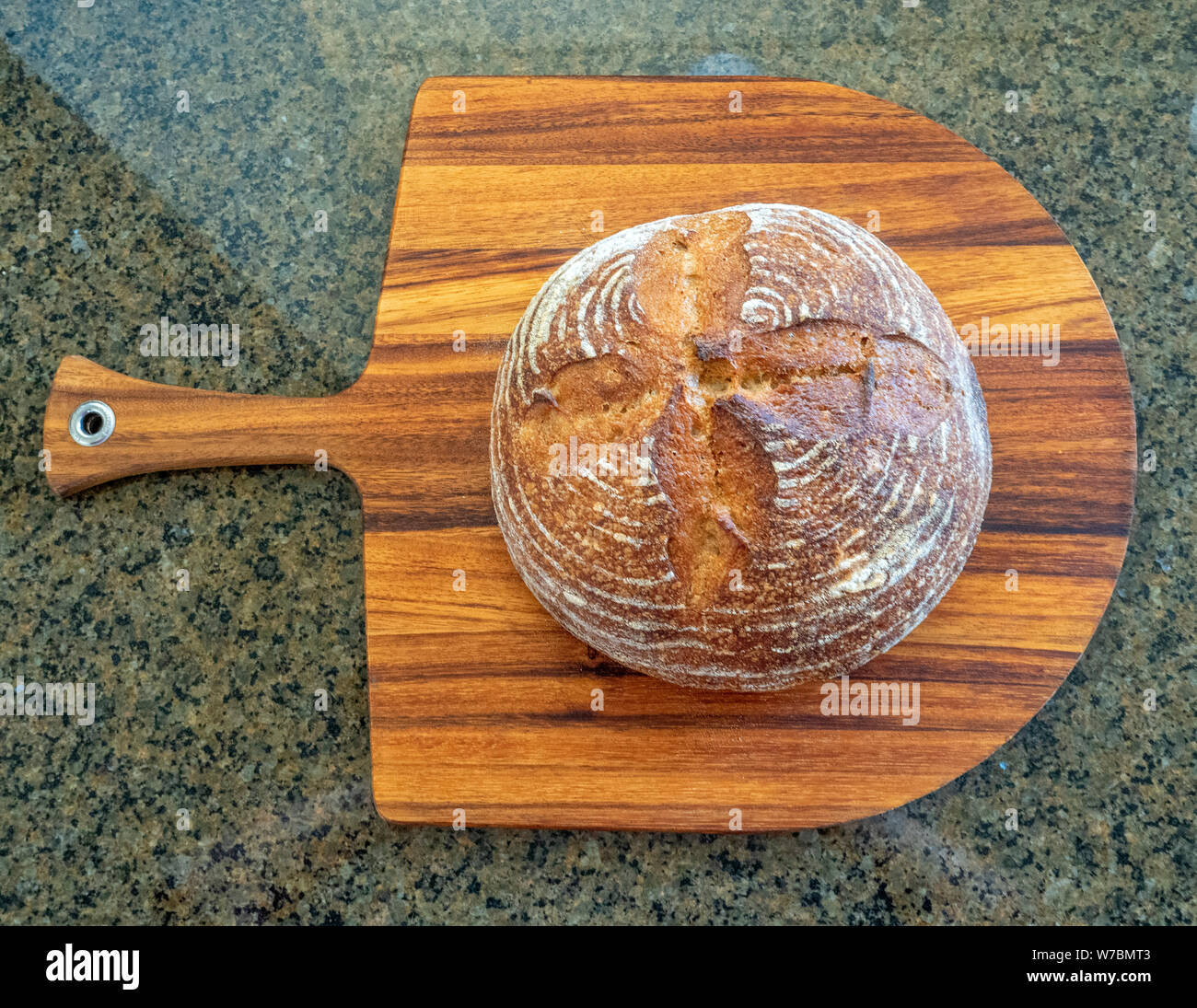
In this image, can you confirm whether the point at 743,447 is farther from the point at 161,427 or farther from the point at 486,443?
the point at 161,427

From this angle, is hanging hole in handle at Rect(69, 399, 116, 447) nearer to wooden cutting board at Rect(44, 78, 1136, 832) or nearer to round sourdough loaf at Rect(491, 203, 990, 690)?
wooden cutting board at Rect(44, 78, 1136, 832)

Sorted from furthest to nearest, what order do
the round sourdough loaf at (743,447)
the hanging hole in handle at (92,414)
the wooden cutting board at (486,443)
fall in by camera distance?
1. the hanging hole in handle at (92,414)
2. the wooden cutting board at (486,443)
3. the round sourdough loaf at (743,447)

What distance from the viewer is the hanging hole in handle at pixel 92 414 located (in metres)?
1.57

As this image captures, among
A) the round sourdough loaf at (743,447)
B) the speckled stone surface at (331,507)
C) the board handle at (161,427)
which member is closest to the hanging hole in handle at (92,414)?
the board handle at (161,427)

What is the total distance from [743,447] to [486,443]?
0.53 meters

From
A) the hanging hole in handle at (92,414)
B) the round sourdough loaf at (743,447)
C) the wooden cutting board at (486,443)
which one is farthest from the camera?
the hanging hole in handle at (92,414)

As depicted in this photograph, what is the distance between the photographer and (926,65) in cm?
173

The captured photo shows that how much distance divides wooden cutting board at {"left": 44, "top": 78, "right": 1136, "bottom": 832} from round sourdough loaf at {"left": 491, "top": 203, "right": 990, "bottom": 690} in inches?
8.9

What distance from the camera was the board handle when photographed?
1538mm

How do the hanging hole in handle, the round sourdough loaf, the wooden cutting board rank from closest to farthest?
the round sourdough loaf → the wooden cutting board → the hanging hole in handle

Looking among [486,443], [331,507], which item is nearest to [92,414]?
[331,507]

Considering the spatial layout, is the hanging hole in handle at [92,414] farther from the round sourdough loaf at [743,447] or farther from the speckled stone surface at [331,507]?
the round sourdough loaf at [743,447]

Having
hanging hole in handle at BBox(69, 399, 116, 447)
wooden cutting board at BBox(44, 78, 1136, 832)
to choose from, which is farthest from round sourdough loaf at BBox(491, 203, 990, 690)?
hanging hole in handle at BBox(69, 399, 116, 447)

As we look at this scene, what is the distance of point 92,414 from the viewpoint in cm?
158
